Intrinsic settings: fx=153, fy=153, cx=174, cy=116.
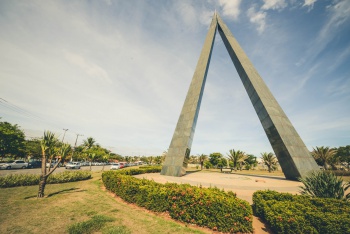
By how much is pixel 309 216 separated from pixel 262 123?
1275cm

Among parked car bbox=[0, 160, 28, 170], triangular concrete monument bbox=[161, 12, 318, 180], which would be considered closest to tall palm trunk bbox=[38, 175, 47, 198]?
triangular concrete monument bbox=[161, 12, 318, 180]

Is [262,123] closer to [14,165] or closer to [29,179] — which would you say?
[29,179]

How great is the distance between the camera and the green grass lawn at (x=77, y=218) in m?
4.89

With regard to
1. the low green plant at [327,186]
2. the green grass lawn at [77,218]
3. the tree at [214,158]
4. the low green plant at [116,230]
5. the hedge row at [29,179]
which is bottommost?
the green grass lawn at [77,218]

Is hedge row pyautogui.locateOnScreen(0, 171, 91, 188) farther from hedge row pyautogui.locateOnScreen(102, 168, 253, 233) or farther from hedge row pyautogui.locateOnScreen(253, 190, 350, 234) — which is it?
hedge row pyautogui.locateOnScreen(253, 190, 350, 234)

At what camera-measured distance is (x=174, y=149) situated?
51.7 ft

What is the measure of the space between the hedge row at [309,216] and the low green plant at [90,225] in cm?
564

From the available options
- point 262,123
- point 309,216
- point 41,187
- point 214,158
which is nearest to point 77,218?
point 41,187

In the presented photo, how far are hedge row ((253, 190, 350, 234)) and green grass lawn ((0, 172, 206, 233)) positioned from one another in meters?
2.44

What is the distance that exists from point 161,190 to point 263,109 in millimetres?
13226

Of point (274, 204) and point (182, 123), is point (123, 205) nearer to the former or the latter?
point (274, 204)

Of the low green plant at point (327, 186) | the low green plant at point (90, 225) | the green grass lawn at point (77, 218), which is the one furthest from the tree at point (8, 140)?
the low green plant at point (327, 186)

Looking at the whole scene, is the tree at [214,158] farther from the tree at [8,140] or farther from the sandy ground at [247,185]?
the tree at [8,140]

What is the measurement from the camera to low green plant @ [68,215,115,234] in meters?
4.66
